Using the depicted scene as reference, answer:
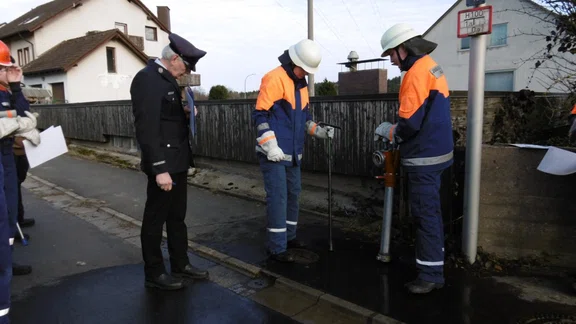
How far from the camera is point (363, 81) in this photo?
11.1 m

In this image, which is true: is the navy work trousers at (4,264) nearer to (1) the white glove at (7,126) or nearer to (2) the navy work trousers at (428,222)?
(1) the white glove at (7,126)

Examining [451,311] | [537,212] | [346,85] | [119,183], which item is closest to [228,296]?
[451,311]

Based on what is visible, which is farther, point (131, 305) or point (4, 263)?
point (131, 305)

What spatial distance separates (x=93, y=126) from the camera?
45.8 feet

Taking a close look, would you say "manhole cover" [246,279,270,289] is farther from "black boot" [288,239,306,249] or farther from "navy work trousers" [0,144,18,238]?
"navy work trousers" [0,144,18,238]

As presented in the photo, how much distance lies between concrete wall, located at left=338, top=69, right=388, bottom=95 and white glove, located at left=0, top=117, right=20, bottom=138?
807 centimetres

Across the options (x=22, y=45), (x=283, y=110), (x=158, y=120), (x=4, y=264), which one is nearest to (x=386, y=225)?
(x=283, y=110)

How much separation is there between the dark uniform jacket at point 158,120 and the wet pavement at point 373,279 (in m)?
1.50

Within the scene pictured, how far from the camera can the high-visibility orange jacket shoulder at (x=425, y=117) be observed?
11.6 ft

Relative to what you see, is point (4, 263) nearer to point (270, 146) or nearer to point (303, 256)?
point (270, 146)

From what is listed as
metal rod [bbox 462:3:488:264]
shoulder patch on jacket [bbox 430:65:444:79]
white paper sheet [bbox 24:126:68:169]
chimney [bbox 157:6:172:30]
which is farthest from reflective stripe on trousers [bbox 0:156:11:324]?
chimney [bbox 157:6:172:30]

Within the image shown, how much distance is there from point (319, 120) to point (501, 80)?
22.0 metres

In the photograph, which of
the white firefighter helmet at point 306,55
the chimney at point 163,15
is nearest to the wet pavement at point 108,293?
the white firefighter helmet at point 306,55

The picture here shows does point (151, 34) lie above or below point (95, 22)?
below
